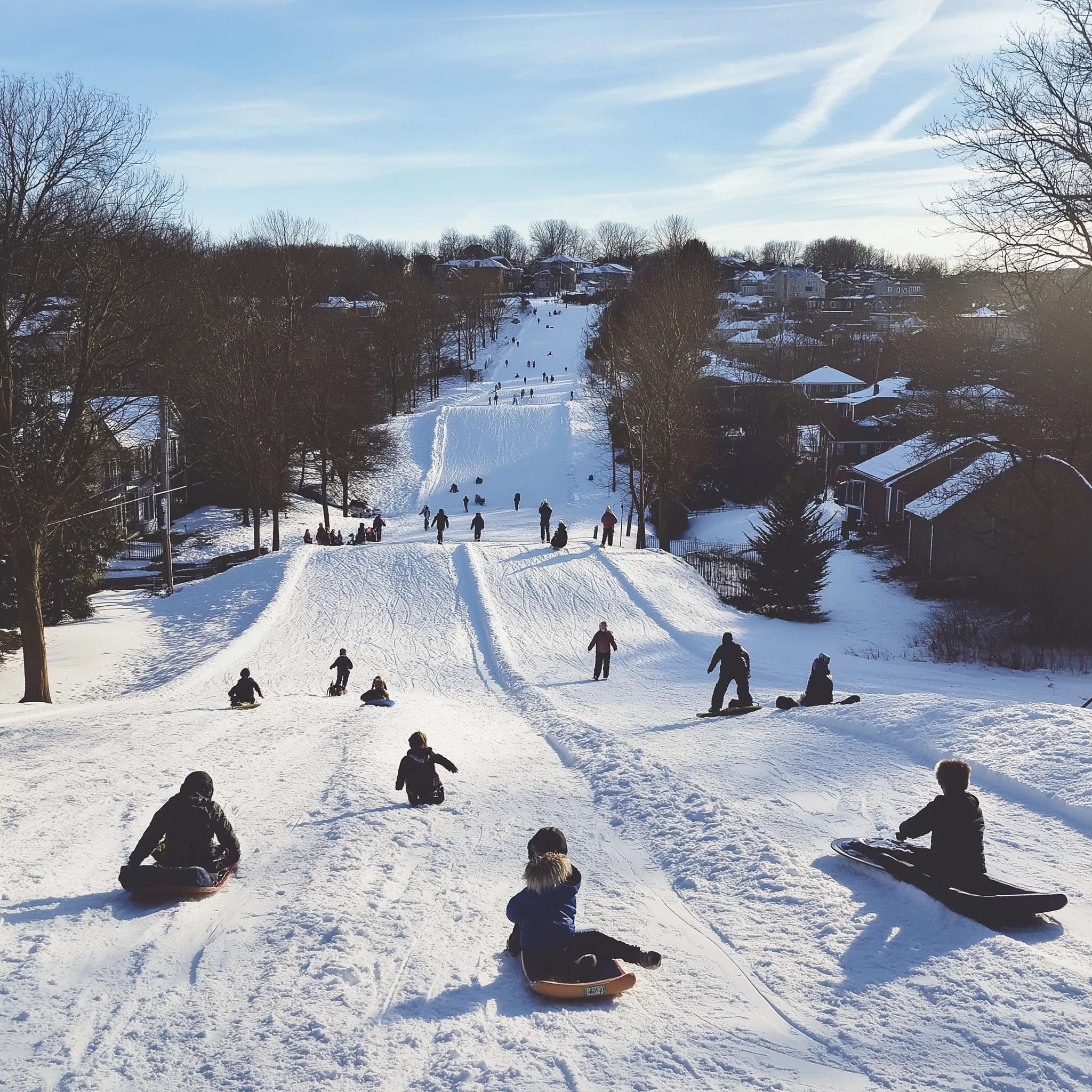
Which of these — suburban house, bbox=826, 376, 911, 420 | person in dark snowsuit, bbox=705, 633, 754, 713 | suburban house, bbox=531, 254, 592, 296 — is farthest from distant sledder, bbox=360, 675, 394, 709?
suburban house, bbox=531, 254, 592, 296

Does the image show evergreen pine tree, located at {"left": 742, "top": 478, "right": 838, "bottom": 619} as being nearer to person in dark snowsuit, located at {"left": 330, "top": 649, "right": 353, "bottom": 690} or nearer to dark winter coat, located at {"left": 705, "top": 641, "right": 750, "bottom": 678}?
dark winter coat, located at {"left": 705, "top": 641, "right": 750, "bottom": 678}

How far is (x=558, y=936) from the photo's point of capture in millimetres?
5828

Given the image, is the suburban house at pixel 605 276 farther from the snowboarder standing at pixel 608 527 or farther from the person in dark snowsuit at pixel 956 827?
the person in dark snowsuit at pixel 956 827

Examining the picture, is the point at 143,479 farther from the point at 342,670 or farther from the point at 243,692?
the point at 243,692

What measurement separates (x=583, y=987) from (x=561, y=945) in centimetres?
29

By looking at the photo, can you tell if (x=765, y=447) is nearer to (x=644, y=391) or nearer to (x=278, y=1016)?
(x=644, y=391)

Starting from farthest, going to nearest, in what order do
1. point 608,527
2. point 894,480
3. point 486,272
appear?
point 486,272 → point 894,480 → point 608,527

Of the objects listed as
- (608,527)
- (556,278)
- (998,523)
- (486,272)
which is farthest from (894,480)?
(556,278)

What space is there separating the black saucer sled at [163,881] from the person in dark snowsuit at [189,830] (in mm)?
114

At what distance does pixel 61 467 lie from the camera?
695 inches

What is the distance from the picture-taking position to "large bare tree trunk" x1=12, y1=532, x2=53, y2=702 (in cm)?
1742

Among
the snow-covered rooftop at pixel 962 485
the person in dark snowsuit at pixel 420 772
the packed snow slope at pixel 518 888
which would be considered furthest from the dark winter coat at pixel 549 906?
the snow-covered rooftop at pixel 962 485

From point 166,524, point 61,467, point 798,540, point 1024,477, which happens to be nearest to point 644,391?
point 798,540

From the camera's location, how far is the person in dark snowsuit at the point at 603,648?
2000cm
